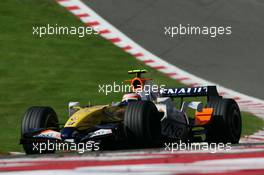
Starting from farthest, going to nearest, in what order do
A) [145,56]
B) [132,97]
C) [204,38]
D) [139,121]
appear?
[204,38]
[145,56]
[132,97]
[139,121]

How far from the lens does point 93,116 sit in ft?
30.7

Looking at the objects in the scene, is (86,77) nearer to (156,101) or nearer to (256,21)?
(156,101)

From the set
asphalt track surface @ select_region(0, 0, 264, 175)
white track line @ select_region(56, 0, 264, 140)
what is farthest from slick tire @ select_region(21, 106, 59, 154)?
white track line @ select_region(56, 0, 264, 140)

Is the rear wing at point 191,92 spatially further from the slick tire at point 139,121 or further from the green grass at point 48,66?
the green grass at point 48,66

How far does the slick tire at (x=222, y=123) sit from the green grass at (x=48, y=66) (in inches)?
115

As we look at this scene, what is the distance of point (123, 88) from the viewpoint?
16609 mm

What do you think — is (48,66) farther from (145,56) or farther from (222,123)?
(222,123)

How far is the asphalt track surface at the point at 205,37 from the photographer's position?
18.7 meters

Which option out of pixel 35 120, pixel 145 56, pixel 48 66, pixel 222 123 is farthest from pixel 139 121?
pixel 145 56

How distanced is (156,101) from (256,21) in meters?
12.8

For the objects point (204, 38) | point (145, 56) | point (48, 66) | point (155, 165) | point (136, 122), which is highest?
point (204, 38)

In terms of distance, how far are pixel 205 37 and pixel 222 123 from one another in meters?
11.2

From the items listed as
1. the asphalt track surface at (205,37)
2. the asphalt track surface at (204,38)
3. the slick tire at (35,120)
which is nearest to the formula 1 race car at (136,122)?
the slick tire at (35,120)

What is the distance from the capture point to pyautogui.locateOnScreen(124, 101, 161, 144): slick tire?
341 inches
